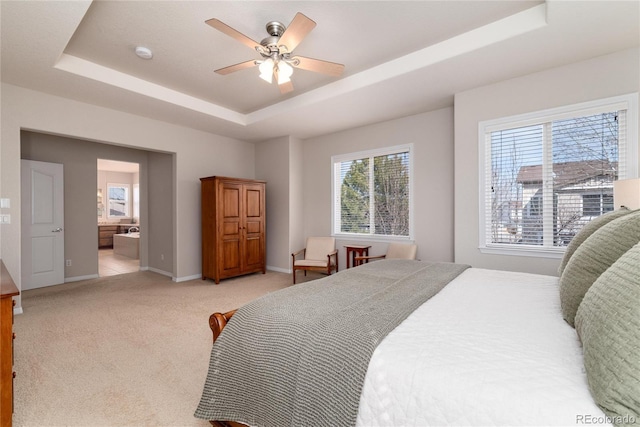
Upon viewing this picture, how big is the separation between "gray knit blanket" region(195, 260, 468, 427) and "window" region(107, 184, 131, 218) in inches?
428

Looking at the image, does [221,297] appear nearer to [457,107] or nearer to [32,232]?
[32,232]

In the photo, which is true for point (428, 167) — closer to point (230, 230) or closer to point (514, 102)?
point (514, 102)

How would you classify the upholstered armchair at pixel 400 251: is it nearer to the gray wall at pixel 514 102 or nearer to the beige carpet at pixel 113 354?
the gray wall at pixel 514 102

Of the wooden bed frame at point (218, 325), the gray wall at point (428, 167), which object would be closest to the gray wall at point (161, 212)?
the gray wall at point (428, 167)

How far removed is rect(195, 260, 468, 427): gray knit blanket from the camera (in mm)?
1055

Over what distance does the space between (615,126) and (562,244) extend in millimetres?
1202

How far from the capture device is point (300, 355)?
1152mm

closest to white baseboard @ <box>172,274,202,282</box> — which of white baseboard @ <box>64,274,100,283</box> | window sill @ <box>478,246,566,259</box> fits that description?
white baseboard @ <box>64,274,100,283</box>

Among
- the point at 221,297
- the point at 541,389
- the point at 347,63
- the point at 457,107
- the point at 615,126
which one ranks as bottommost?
the point at 221,297

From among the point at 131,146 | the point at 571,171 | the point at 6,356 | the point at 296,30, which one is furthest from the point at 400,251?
the point at 131,146

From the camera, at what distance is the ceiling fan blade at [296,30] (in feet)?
6.73

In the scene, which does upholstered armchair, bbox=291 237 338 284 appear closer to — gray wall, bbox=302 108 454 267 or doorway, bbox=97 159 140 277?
gray wall, bbox=302 108 454 267

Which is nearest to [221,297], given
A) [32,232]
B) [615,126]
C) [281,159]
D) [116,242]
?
[281,159]

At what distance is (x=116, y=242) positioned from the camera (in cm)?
785
